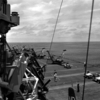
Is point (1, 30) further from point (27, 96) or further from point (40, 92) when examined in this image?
point (40, 92)

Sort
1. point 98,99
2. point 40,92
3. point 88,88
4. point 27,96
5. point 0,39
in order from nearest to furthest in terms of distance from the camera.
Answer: point 0,39, point 27,96, point 40,92, point 98,99, point 88,88

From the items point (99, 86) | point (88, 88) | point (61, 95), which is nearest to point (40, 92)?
point (61, 95)

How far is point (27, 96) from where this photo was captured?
396 inches

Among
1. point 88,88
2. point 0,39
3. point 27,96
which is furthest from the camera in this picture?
point 88,88

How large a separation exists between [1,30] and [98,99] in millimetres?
21240

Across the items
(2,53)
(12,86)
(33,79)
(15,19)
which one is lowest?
(33,79)

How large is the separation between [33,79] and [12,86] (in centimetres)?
805

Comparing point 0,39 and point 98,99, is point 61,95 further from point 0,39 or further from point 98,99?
point 0,39

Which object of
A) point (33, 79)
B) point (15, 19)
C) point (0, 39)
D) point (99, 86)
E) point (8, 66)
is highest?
point (15, 19)

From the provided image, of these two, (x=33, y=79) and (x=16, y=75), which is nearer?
(x=16, y=75)

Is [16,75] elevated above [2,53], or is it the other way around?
[2,53]

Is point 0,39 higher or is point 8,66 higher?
point 0,39

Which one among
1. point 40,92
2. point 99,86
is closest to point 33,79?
point 40,92

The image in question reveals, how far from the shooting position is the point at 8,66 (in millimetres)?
5527
